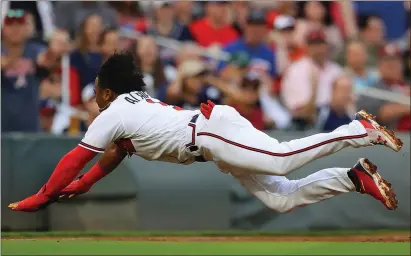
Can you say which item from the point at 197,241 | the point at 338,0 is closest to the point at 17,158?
the point at 197,241

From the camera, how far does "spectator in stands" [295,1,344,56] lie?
14061 millimetres

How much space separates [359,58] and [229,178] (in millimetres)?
3126

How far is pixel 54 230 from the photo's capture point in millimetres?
11422

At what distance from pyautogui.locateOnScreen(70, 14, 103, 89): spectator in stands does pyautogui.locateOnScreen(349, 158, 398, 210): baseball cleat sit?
5.43m

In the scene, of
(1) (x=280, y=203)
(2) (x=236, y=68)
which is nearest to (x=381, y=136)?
(1) (x=280, y=203)

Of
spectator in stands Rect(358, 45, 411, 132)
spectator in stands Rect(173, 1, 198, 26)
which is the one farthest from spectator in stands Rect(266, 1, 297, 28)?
spectator in stands Rect(358, 45, 411, 132)

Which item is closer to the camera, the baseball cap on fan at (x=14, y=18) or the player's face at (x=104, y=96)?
the player's face at (x=104, y=96)

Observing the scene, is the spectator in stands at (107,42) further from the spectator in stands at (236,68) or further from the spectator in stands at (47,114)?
the spectator in stands at (236,68)

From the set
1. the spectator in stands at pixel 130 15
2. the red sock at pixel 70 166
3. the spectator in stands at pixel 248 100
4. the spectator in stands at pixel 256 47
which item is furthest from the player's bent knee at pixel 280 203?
the spectator in stands at pixel 130 15

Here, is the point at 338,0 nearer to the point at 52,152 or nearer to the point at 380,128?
the point at 52,152

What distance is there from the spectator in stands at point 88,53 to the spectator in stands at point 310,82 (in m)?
2.75

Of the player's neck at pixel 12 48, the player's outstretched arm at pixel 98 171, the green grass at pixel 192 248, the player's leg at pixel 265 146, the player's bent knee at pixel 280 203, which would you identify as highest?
the player's neck at pixel 12 48

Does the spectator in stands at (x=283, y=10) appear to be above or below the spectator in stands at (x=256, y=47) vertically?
above

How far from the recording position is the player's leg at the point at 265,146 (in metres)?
7.42
